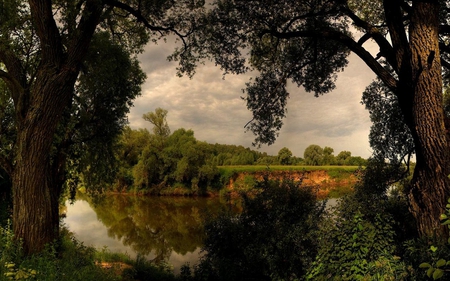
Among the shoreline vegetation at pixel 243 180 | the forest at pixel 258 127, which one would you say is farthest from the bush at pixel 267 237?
the shoreline vegetation at pixel 243 180

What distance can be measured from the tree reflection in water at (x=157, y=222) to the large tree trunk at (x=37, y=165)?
5.07 m

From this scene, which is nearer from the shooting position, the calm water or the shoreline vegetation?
the calm water

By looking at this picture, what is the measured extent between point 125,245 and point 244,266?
1218cm

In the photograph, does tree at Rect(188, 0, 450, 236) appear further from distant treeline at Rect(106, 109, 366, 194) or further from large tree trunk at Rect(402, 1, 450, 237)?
distant treeline at Rect(106, 109, 366, 194)

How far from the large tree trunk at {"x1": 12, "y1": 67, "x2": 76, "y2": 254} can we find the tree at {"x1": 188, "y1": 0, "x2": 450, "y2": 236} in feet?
16.7

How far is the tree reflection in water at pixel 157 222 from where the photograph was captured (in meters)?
18.1

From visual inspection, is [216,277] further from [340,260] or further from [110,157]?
[110,157]

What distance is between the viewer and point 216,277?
9305mm

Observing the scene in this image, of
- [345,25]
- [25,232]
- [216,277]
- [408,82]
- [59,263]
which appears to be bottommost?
[216,277]

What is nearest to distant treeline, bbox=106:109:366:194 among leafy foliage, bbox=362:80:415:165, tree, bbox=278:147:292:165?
tree, bbox=278:147:292:165

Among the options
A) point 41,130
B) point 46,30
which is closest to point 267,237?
point 41,130

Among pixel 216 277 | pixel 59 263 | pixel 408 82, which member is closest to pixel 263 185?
pixel 216 277

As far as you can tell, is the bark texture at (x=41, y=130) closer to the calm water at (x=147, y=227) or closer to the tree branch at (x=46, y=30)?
the tree branch at (x=46, y=30)

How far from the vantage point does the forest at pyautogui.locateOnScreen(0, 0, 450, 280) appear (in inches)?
246
